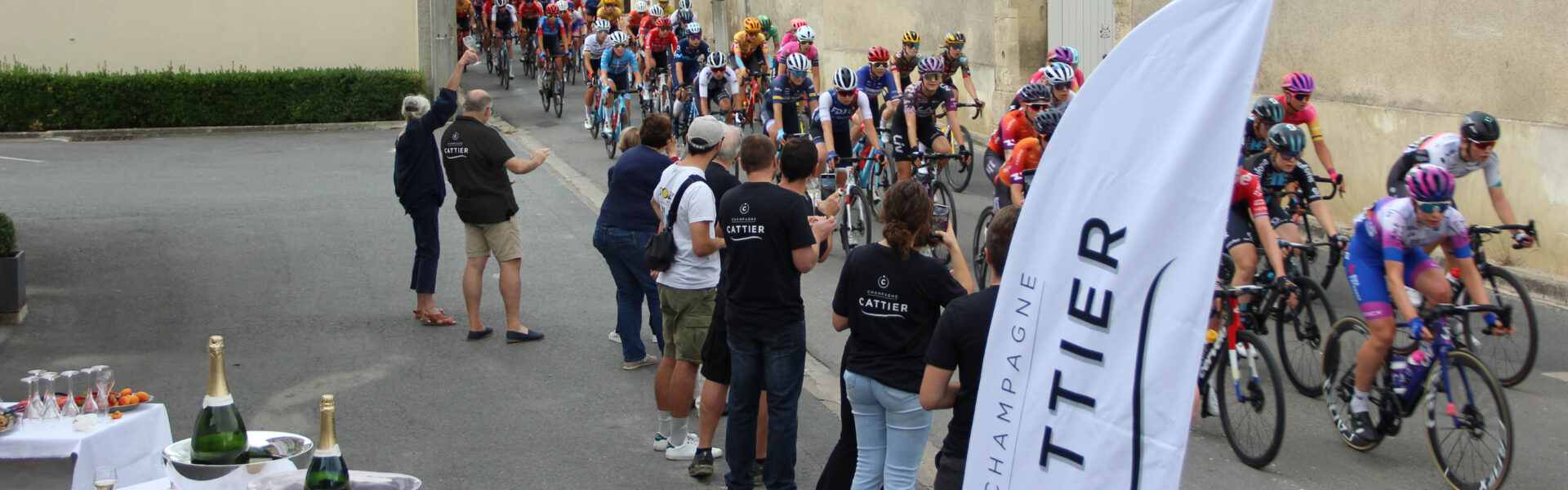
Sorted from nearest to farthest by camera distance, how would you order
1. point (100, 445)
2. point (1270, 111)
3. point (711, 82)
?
point (100, 445)
point (1270, 111)
point (711, 82)

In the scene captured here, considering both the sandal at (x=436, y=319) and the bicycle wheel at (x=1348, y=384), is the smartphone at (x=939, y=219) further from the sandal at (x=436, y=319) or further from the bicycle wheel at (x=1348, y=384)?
the sandal at (x=436, y=319)

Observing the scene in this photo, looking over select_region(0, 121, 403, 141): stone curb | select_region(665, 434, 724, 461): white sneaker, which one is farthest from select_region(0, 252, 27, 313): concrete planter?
select_region(0, 121, 403, 141): stone curb

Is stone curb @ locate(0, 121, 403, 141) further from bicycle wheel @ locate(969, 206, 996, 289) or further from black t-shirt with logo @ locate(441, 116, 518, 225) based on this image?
black t-shirt with logo @ locate(441, 116, 518, 225)

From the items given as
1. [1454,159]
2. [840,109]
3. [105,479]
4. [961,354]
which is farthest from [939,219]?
[840,109]

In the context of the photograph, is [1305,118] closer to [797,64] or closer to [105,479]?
[797,64]

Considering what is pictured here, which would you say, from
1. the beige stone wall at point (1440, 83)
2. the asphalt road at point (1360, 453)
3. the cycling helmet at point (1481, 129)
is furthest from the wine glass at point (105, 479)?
the beige stone wall at point (1440, 83)

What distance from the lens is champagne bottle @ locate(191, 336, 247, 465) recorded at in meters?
3.31

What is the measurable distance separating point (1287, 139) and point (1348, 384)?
7.53 ft

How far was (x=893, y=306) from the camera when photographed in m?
4.38

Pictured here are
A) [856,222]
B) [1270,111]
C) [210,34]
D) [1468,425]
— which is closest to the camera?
[1468,425]

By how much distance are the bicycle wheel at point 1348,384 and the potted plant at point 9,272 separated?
810 cm

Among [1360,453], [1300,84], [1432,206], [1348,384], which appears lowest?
[1360,453]

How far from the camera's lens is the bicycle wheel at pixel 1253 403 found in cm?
600

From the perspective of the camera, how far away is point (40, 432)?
167 inches
